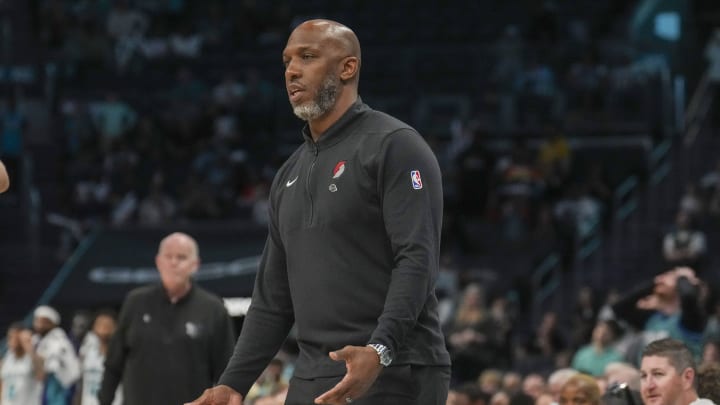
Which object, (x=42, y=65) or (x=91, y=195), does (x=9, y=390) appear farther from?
(x=42, y=65)

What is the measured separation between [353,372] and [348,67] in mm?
1037

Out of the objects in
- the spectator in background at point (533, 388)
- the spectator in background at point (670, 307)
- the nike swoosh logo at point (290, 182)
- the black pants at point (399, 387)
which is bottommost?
the spectator in background at point (533, 388)

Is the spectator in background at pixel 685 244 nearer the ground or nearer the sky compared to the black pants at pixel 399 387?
nearer the ground

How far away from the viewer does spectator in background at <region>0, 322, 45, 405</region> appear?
1364cm

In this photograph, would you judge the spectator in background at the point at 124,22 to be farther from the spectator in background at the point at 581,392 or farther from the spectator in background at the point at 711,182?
the spectator in background at the point at 581,392

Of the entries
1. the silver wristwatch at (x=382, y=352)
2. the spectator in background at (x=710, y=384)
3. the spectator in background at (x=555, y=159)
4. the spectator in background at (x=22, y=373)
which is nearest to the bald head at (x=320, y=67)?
the silver wristwatch at (x=382, y=352)

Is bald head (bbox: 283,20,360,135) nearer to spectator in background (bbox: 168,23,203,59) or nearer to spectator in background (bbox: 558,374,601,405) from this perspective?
spectator in background (bbox: 558,374,601,405)

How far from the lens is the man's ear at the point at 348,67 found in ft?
15.9

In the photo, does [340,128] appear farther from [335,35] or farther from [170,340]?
[170,340]

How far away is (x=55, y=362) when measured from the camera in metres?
13.4

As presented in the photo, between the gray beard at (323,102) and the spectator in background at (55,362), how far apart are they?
902 cm

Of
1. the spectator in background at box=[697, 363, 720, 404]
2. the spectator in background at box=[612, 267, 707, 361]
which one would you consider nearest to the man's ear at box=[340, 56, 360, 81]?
the spectator in background at box=[697, 363, 720, 404]

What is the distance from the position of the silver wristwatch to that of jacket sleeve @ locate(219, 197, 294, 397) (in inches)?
27.6

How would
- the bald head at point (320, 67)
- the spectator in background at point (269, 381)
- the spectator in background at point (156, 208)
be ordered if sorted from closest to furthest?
the bald head at point (320, 67) < the spectator in background at point (269, 381) < the spectator in background at point (156, 208)
